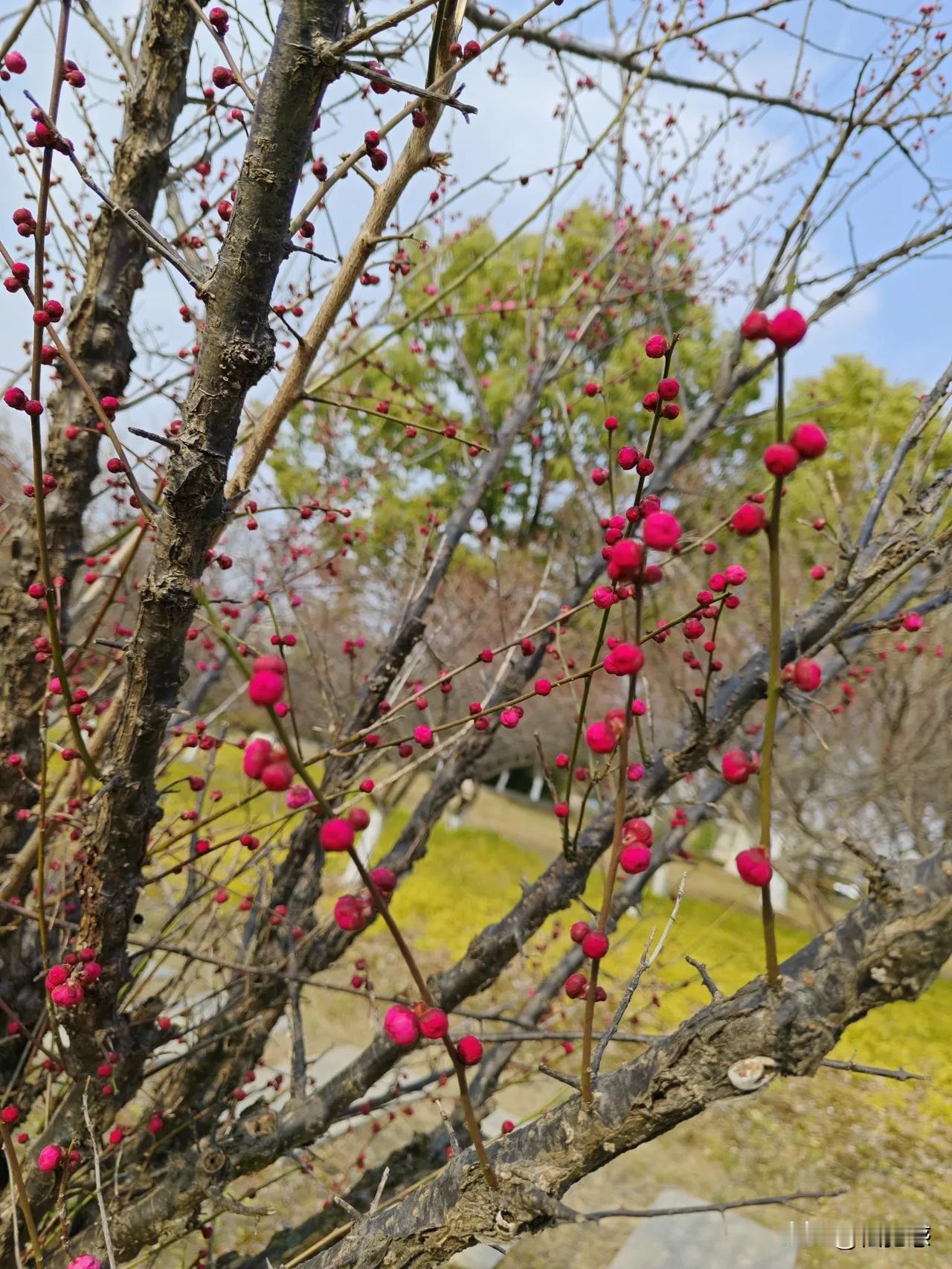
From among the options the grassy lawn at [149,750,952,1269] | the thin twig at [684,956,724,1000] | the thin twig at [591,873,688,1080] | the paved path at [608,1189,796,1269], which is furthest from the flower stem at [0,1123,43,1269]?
the paved path at [608,1189,796,1269]

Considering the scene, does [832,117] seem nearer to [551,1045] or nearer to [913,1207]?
[551,1045]

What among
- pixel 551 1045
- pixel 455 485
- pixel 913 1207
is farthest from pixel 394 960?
pixel 455 485

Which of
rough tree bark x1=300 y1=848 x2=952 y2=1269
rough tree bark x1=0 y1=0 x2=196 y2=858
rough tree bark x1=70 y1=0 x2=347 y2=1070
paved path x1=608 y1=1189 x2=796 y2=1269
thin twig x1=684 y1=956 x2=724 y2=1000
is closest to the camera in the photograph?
rough tree bark x1=300 y1=848 x2=952 y2=1269

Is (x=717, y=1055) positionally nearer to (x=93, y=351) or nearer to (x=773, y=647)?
(x=773, y=647)

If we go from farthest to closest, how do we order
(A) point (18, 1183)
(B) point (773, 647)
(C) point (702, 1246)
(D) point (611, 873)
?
(C) point (702, 1246)
(A) point (18, 1183)
(D) point (611, 873)
(B) point (773, 647)

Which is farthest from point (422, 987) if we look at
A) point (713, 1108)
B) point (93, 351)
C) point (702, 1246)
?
point (702, 1246)

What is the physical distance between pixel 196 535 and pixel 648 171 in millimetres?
3547

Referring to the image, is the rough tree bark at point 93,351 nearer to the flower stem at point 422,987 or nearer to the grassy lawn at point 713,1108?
the grassy lawn at point 713,1108

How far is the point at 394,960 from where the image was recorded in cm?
812

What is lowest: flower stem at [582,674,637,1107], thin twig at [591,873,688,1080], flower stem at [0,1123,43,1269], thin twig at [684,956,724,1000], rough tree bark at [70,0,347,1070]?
flower stem at [0,1123,43,1269]

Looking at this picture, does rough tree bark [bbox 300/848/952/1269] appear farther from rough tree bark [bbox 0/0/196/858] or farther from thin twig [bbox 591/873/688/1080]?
rough tree bark [bbox 0/0/196/858]

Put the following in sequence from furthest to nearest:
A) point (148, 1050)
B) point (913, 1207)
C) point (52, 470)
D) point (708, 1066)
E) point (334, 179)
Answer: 1. point (913, 1207)
2. point (52, 470)
3. point (148, 1050)
4. point (334, 179)
5. point (708, 1066)

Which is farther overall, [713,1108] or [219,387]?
[713,1108]

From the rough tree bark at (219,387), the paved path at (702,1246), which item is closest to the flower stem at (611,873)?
the rough tree bark at (219,387)
